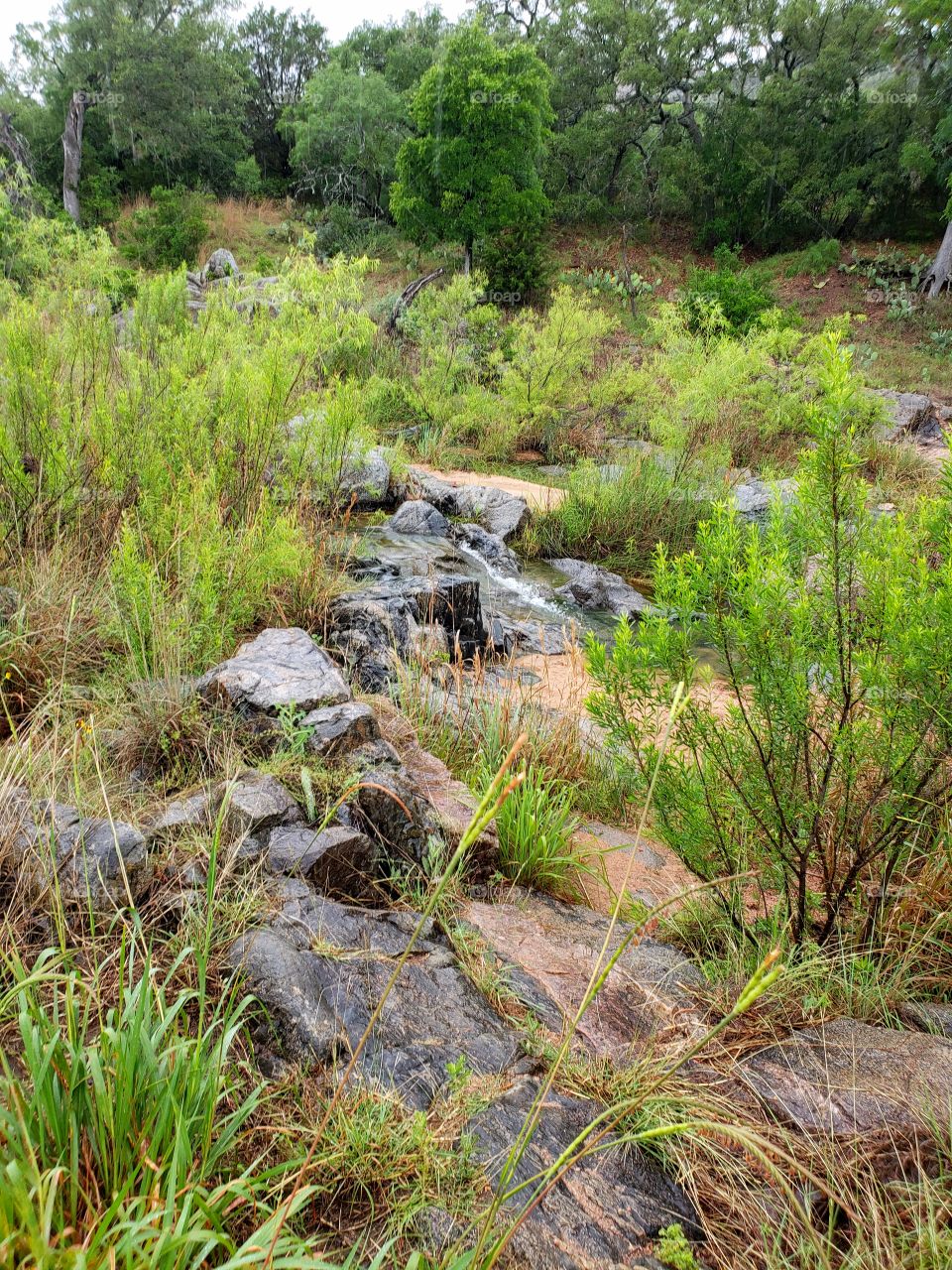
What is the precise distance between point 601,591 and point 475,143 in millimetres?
16296

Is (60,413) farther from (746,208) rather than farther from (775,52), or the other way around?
(775,52)

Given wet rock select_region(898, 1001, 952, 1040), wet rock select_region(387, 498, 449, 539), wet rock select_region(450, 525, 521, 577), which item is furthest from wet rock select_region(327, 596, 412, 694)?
wet rock select_region(450, 525, 521, 577)

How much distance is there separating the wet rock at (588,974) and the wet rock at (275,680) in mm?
1055

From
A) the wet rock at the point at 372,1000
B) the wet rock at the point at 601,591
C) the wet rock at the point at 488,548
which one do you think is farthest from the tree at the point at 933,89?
the wet rock at the point at 372,1000

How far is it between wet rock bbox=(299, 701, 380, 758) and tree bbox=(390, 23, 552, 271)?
63.6 ft

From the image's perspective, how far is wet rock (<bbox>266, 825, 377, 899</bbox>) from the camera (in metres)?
2.20

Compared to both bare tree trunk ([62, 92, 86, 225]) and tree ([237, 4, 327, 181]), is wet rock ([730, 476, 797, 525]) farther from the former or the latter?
tree ([237, 4, 327, 181])

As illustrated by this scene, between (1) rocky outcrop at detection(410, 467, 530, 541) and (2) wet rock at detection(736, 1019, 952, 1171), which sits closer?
(2) wet rock at detection(736, 1019, 952, 1171)

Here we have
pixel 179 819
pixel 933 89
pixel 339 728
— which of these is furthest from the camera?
pixel 933 89

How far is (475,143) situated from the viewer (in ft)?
61.2

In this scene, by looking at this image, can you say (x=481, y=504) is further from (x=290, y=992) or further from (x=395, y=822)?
(x=290, y=992)

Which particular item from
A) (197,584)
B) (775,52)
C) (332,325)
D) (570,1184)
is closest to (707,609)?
A: (570,1184)

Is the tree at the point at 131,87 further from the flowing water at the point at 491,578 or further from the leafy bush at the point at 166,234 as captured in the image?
the flowing water at the point at 491,578

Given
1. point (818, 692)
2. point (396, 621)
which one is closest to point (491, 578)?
point (396, 621)
